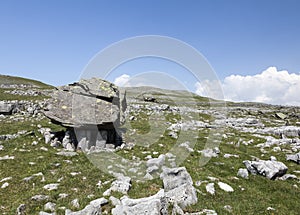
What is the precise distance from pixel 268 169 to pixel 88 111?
14070 mm

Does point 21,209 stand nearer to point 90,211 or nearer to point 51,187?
point 51,187

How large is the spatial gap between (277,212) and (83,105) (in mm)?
15652

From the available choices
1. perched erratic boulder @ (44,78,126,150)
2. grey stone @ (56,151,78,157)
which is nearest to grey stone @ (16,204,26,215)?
grey stone @ (56,151,78,157)

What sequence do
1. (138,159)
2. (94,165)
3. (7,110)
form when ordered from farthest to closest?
(7,110), (138,159), (94,165)

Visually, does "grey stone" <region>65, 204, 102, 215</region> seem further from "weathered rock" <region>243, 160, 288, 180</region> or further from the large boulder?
"weathered rock" <region>243, 160, 288, 180</region>

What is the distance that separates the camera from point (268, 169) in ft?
51.2

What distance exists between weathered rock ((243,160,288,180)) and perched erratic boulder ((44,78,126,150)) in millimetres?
11058

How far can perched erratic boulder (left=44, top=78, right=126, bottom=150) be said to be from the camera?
19906mm

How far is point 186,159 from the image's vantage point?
18.2 metres

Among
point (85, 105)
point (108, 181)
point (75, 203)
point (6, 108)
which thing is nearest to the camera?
point (75, 203)

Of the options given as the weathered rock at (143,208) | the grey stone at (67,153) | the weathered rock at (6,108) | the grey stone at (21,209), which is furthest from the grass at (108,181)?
the weathered rock at (6,108)

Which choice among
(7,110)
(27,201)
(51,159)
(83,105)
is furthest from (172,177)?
(7,110)

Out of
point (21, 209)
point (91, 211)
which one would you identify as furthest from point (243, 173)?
point (21, 209)

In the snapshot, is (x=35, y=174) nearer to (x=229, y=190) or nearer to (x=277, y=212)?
(x=229, y=190)
